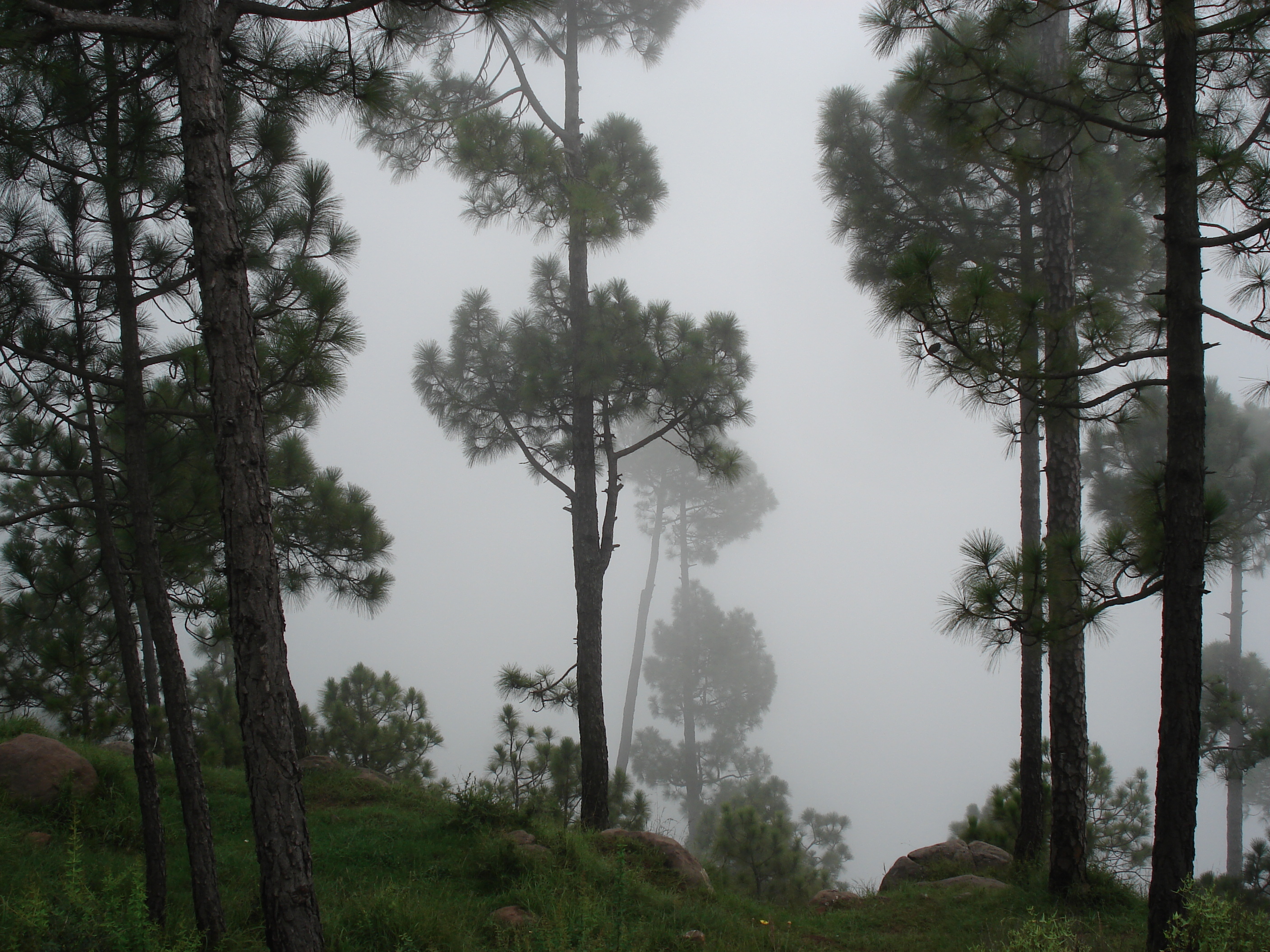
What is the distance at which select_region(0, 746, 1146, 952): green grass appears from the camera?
9.80ft

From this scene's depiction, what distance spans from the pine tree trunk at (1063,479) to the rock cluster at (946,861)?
1.24m

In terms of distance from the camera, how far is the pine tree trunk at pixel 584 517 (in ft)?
20.2

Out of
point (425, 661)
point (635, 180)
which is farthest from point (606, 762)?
point (425, 661)

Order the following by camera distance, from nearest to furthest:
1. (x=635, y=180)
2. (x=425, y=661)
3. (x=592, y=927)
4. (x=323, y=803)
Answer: (x=592, y=927) → (x=323, y=803) → (x=635, y=180) → (x=425, y=661)

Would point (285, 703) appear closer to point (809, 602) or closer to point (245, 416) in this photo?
point (245, 416)

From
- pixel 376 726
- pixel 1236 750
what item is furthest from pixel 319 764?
pixel 1236 750

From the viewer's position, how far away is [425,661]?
23375mm

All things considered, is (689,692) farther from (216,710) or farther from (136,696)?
(136,696)

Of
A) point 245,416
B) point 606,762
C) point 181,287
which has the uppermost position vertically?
point 181,287

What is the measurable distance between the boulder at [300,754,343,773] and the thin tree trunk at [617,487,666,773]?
27.4 feet

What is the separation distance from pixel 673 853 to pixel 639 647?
12087 millimetres

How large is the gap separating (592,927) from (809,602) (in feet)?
88.2

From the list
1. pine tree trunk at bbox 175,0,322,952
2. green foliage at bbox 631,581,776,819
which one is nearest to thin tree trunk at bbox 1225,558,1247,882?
pine tree trunk at bbox 175,0,322,952

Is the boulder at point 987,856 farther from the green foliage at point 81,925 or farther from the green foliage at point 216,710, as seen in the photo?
the green foliage at point 216,710
